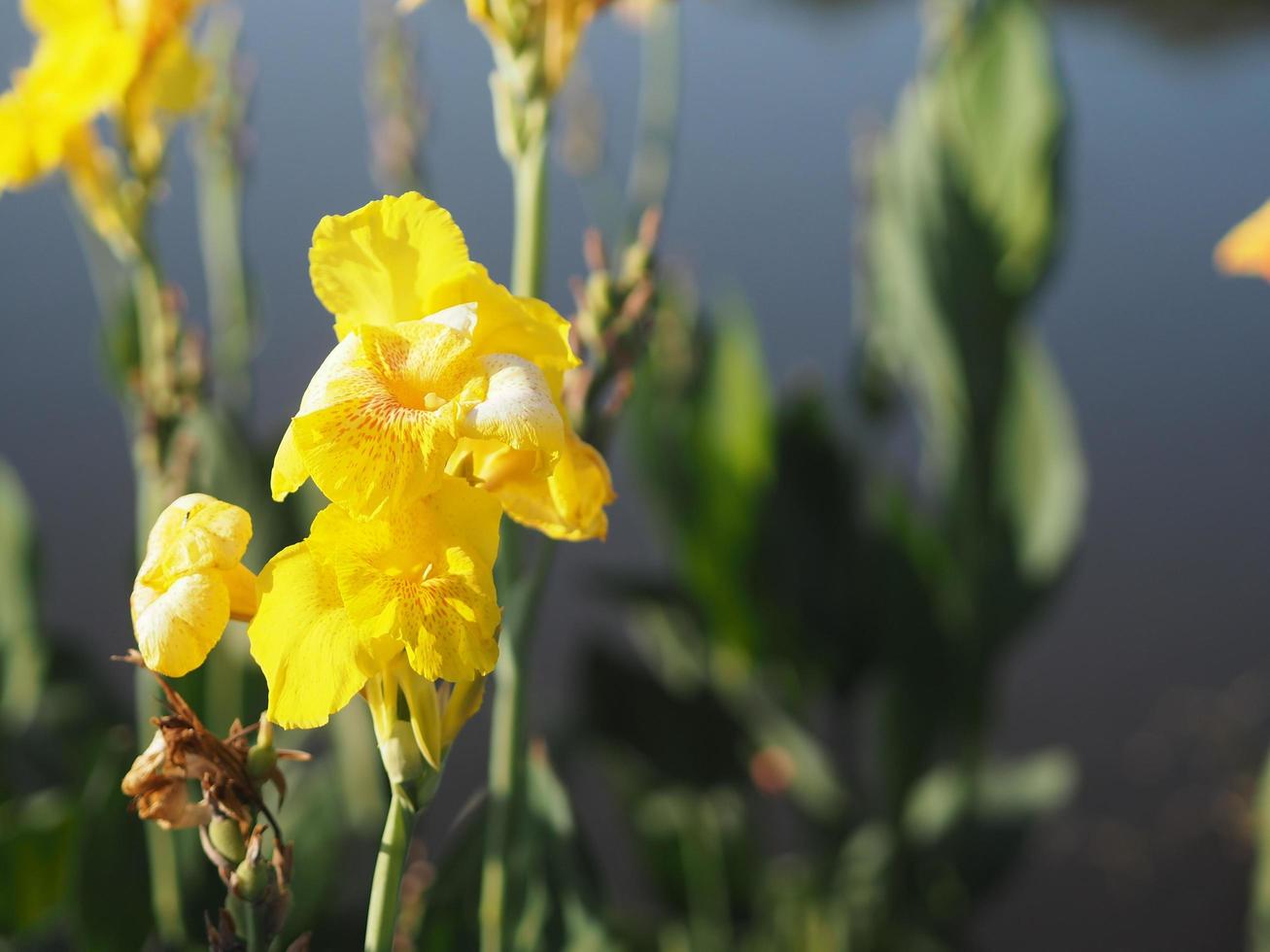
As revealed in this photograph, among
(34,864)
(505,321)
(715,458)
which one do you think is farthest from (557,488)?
(715,458)

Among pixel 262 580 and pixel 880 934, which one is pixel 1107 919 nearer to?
pixel 880 934

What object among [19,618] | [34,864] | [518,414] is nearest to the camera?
[518,414]

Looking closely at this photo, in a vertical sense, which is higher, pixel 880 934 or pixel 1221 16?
pixel 1221 16

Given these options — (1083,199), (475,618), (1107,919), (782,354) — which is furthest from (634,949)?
(1083,199)

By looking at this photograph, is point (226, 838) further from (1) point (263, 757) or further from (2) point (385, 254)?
(2) point (385, 254)

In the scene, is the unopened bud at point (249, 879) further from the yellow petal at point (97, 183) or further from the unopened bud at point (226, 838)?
the yellow petal at point (97, 183)

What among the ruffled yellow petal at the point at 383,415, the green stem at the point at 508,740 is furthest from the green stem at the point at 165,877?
the ruffled yellow petal at the point at 383,415
